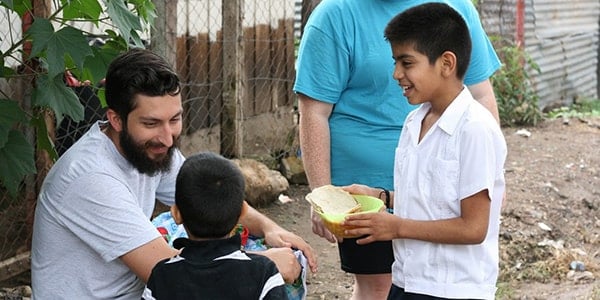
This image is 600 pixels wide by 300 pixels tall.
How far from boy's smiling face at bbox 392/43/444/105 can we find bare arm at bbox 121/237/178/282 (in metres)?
0.87

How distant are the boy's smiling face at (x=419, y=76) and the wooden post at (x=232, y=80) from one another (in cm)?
399

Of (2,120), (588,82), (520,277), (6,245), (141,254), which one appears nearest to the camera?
(141,254)

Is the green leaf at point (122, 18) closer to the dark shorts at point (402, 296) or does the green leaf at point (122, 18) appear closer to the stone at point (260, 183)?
the dark shorts at point (402, 296)

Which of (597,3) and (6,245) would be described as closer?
(6,245)

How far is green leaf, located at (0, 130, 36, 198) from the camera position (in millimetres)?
3486

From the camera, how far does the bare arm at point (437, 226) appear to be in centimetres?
312

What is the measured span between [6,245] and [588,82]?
1096 centimetres

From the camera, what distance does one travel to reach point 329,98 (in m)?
3.85

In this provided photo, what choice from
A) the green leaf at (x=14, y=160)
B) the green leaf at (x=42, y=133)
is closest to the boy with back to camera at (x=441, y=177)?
the green leaf at (x=14, y=160)

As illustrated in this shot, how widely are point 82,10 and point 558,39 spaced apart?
10.6 m

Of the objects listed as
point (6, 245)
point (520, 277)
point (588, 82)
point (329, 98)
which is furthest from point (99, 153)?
point (588, 82)

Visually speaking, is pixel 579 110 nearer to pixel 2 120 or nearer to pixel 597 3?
pixel 597 3

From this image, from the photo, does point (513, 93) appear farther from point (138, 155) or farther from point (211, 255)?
point (211, 255)

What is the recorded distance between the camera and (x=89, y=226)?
3182 millimetres
